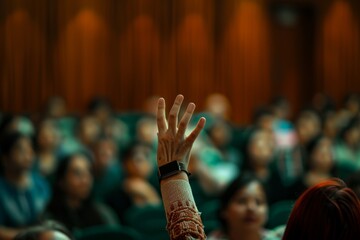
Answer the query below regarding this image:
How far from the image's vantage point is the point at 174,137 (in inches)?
86.1

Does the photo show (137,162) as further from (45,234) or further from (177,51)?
(177,51)

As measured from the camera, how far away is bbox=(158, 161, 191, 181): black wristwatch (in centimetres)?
215

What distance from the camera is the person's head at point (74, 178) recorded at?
5289 mm

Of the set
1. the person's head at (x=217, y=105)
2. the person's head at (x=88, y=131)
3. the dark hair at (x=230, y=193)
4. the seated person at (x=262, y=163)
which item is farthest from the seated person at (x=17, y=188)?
the person's head at (x=217, y=105)

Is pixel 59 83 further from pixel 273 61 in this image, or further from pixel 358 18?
pixel 358 18

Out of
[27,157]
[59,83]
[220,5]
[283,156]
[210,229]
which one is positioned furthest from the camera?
[220,5]

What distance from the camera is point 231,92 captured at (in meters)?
14.2

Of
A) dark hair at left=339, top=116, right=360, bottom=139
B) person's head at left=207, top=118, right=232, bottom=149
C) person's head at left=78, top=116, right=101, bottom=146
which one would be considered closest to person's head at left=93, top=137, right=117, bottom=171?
person's head at left=78, top=116, right=101, bottom=146

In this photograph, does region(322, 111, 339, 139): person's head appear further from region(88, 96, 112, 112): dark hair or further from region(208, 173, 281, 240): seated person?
region(208, 173, 281, 240): seated person

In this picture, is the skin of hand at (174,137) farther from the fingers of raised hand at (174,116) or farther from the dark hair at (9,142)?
the dark hair at (9,142)

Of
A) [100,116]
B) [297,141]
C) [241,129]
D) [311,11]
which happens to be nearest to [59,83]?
[100,116]

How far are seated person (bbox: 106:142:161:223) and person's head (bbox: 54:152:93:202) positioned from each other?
78 centimetres

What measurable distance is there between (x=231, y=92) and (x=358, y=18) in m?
3.38

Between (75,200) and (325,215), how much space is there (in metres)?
3.54
